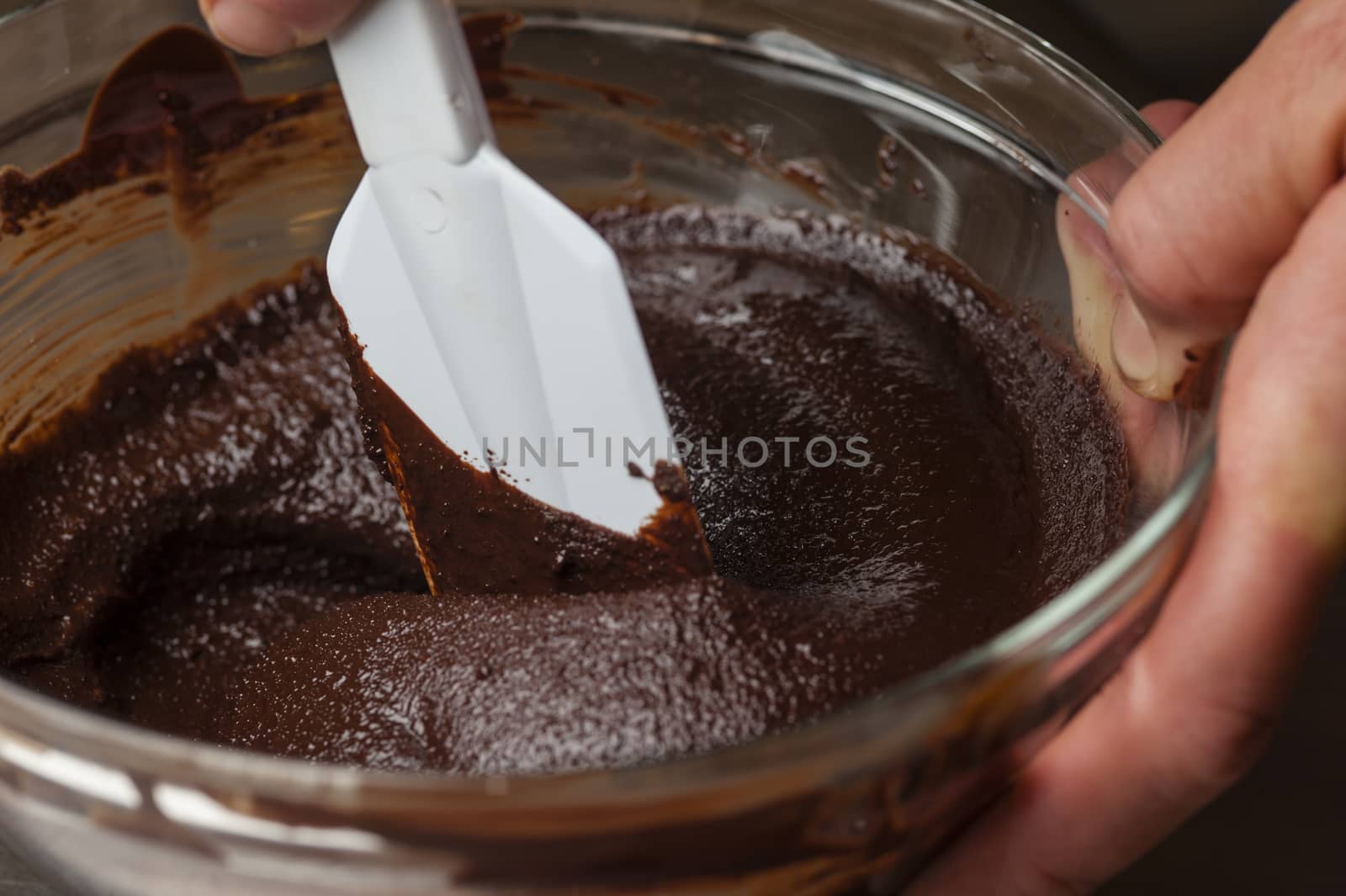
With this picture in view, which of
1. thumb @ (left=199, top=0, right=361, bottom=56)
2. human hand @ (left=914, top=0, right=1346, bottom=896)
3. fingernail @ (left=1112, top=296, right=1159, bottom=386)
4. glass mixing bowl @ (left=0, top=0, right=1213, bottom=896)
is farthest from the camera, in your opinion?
fingernail @ (left=1112, top=296, right=1159, bottom=386)

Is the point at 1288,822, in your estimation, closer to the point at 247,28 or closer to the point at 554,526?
the point at 554,526

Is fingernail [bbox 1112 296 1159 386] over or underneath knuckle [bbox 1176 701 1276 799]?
over

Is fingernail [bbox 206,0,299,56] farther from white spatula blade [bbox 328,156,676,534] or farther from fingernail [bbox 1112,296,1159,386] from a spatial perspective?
fingernail [bbox 1112,296,1159,386]

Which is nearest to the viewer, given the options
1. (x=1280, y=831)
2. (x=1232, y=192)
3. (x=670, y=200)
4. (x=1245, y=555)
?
(x=1245, y=555)

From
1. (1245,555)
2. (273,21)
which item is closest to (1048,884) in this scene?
(1245,555)

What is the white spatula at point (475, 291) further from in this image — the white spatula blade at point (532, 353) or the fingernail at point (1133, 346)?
the fingernail at point (1133, 346)

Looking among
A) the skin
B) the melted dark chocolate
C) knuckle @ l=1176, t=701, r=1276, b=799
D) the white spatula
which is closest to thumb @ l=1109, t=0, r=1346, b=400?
the skin

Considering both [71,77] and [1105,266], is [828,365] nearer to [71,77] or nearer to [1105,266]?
[1105,266]
